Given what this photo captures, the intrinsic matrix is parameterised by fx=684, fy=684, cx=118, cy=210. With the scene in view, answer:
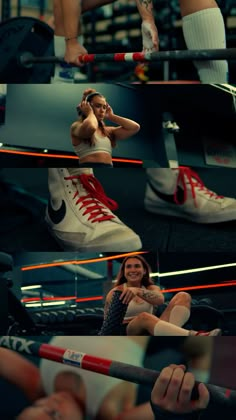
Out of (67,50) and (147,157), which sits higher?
(67,50)

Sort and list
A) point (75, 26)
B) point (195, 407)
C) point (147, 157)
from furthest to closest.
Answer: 1. point (75, 26)
2. point (147, 157)
3. point (195, 407)

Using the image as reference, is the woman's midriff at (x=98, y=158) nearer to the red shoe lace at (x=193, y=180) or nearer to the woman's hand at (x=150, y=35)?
the red shoe lace at (x=193, y=180)

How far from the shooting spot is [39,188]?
140cm

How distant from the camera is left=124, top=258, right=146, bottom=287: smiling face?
4.34ft

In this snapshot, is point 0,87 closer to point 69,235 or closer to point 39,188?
point 39,188

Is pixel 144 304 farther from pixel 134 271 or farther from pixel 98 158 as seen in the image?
pixel 98 158

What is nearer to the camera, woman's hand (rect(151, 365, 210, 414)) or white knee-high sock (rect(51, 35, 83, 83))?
woman's hand (rect(151, 365, 210, 414))

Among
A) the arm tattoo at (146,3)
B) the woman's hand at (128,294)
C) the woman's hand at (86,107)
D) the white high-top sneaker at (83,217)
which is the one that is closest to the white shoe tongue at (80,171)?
the white high-top sneaker at (83,217)

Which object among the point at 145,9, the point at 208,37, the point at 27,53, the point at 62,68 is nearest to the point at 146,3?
the point at 145,9

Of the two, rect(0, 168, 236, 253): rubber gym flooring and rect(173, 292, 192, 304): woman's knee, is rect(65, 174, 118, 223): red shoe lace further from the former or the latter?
rect(173, 292, 192, 304): woman's knee

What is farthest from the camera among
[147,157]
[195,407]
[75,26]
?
[75,26]

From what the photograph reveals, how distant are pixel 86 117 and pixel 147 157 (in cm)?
14

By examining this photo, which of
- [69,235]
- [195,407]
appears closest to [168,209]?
[69,235]

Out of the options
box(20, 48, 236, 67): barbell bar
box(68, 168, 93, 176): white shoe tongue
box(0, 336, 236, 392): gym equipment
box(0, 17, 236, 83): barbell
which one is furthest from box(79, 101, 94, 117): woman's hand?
box(0, 336, 236, 392): gym equipment
